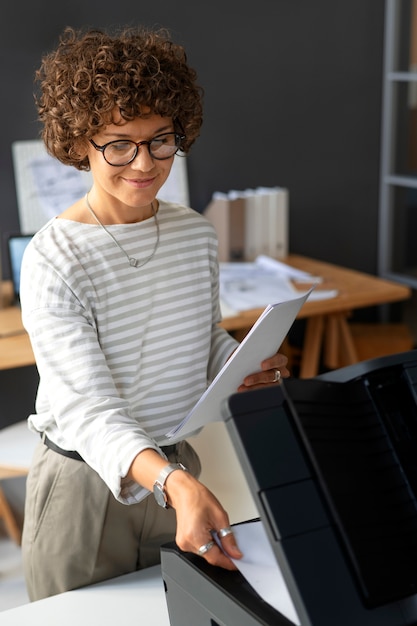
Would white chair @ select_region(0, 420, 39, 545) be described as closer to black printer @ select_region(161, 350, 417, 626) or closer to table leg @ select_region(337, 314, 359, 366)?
table leg @ select_region(337, 314, 359, 366)

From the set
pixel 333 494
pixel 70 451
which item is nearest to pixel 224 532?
pixel 333 494

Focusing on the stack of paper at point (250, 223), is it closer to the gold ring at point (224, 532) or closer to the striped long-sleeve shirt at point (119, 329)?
the striped long-sleeve shirt at point (119, 329)

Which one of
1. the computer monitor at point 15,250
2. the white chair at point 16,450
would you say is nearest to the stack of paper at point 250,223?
the computer monitor at point 15,250

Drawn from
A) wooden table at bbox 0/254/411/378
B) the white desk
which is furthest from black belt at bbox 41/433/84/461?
wooden table at bbox 0/254/411/378

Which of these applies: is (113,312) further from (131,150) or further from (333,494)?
(333,494)

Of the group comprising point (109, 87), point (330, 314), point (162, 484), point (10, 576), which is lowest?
point (10, 576)

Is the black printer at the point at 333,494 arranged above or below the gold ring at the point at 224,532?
above

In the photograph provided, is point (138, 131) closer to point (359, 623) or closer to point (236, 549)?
point (236, 549)

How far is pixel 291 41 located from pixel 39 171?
1.19 metres

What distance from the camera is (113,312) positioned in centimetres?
132

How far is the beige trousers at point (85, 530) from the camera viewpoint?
4.62ft

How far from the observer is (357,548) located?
824mm

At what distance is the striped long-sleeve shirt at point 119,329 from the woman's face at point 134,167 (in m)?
0.08

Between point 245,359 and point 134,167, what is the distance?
1.02 ft
